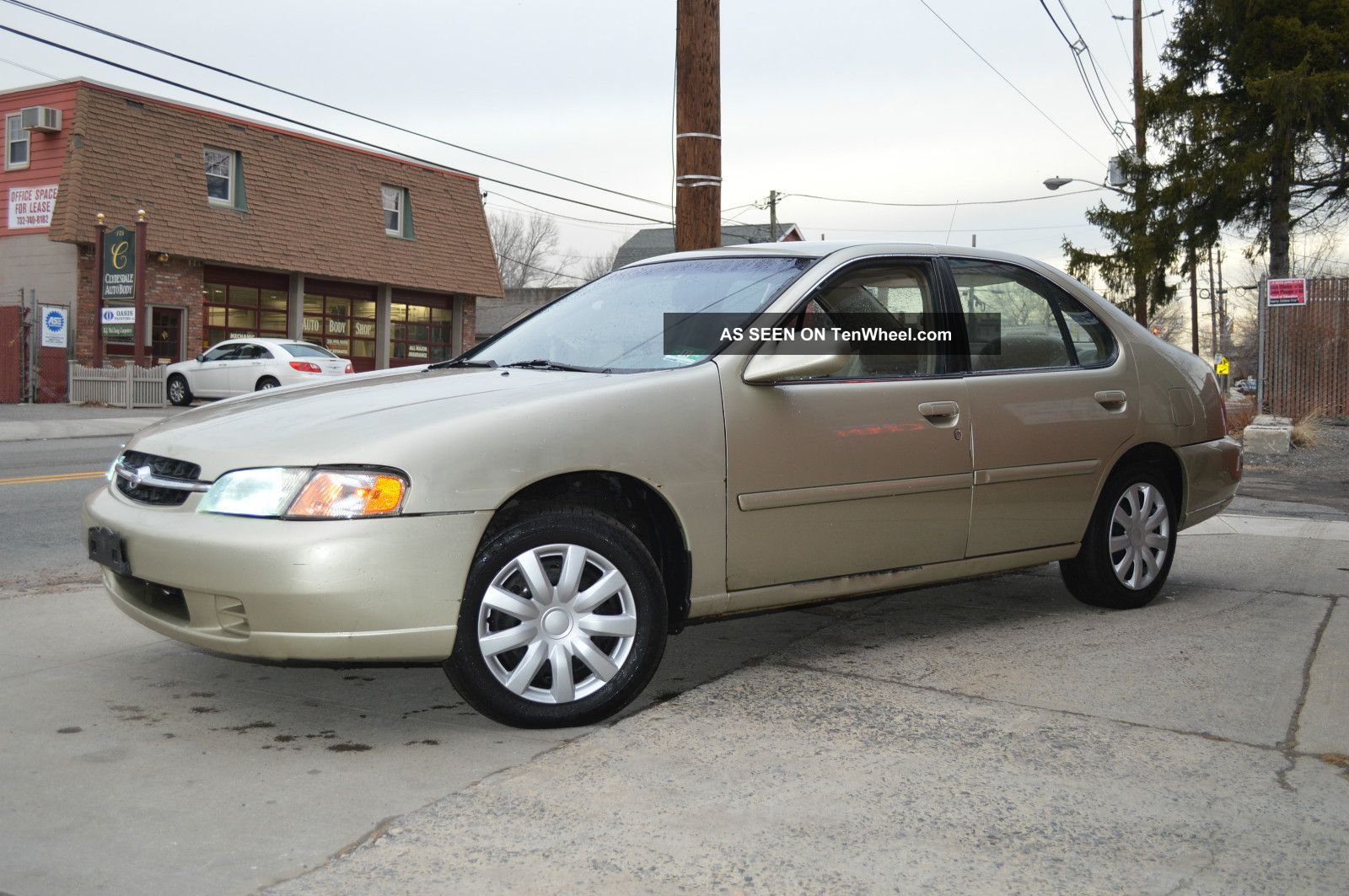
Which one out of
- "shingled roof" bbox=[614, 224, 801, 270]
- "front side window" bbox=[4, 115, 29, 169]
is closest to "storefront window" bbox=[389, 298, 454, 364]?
"front side window" bbox=[4, 115, 29, 169]

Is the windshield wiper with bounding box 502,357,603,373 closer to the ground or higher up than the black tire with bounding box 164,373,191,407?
closer to the ground

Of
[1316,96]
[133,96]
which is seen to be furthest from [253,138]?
[1316,96]

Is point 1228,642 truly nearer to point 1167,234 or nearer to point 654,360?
point 654,360

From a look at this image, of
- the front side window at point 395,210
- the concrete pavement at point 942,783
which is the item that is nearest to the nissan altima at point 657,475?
the concrete pavement at point 942,783

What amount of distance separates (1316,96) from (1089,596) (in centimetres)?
2195

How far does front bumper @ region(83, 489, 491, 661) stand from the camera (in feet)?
11.7

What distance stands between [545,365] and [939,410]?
1587 mm

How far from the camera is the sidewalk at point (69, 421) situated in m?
17.2

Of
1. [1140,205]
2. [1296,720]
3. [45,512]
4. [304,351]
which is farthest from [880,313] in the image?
[1140,205]

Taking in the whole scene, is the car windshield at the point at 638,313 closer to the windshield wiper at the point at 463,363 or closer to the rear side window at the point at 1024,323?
the windshield wiper at the point at 463,363

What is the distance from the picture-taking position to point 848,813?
3229 millimetres

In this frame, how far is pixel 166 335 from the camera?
28.0 metres

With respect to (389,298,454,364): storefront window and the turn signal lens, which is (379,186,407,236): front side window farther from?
the turn signal lens

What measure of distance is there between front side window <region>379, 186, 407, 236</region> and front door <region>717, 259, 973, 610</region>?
30.4 m
